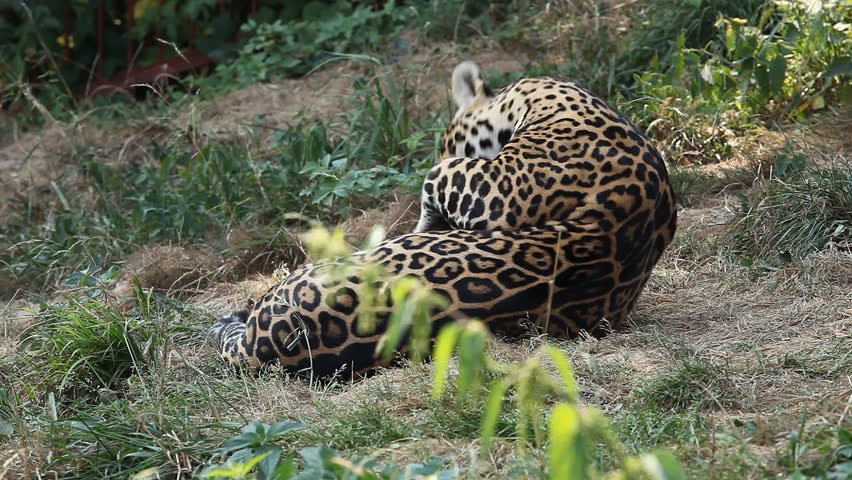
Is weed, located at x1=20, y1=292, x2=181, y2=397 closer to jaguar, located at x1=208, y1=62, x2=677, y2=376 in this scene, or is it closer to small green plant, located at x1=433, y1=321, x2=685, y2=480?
jaguar, located at x1=208, y1=62, x2=677, y2=376

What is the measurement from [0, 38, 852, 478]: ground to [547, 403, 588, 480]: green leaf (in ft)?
3.86

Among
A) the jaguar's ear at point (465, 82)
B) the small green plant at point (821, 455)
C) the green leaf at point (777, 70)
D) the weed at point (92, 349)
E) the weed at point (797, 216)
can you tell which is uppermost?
the jaguar's ear at point (465, 82)

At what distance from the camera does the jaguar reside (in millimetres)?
4207

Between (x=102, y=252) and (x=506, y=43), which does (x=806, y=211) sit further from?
(x=102, y=252)

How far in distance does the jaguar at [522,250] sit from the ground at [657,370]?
0.45 ft

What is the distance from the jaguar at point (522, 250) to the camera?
421 centimetres

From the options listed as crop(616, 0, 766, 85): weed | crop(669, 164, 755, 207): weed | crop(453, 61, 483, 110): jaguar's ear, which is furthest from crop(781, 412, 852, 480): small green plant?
crop(616, 0, 766, 85): weed

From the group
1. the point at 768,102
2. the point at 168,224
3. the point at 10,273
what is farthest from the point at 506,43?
the point at 10,273

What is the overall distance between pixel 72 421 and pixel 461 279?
61.2 inches

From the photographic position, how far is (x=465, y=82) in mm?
5641

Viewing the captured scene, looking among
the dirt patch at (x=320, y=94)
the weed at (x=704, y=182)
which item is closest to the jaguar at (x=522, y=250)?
the weed at (x=704, y=182)

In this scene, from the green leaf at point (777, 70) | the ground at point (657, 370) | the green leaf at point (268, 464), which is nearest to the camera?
the green leaf at point (268, 464)

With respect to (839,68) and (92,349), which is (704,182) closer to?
(839,68)

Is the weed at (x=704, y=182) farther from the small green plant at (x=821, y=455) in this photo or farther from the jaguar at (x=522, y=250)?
the small green plant at (x=821, y=455)
